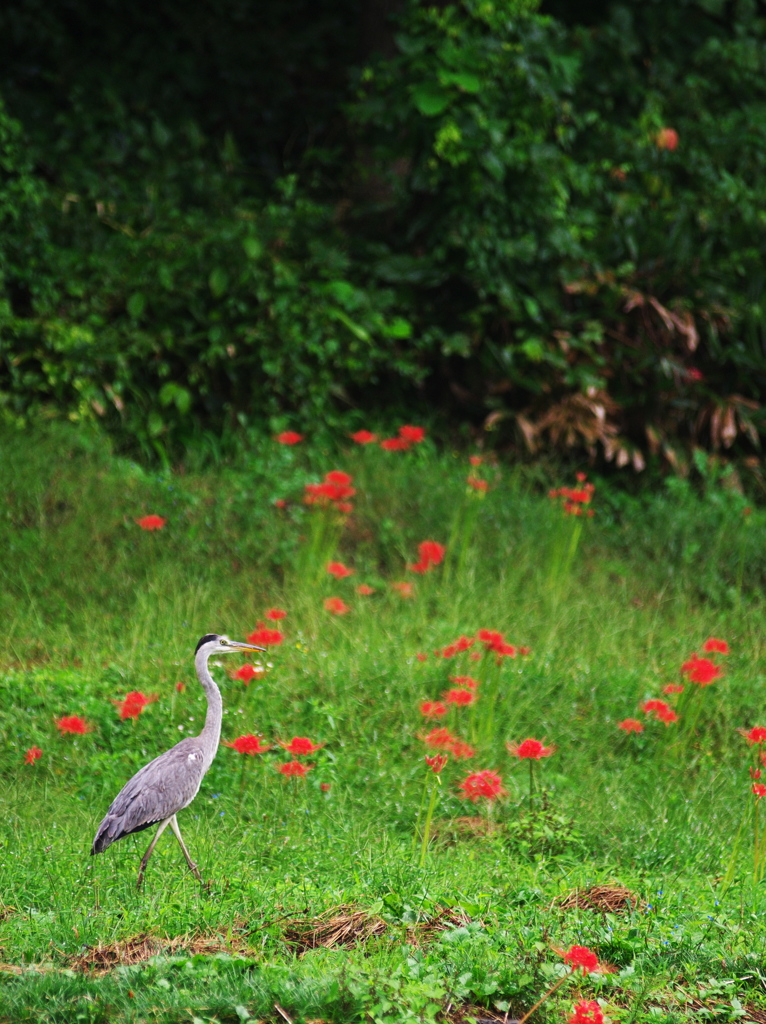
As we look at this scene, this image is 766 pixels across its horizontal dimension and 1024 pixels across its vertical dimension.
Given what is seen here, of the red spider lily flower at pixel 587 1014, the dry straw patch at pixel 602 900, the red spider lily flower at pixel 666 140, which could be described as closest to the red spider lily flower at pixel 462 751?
the dry straw patch at pixel 602 900

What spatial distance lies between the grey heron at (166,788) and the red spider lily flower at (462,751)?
1.04 meters

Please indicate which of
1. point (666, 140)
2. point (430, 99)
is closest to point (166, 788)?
point (430, 99)

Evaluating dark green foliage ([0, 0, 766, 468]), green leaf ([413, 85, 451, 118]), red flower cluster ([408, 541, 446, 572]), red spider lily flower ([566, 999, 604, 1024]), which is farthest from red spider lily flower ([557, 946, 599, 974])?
green leaf ([413, 85, 451, 118])

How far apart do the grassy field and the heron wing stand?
0.22 m

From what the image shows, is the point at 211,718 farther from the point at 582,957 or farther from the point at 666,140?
the point at 666,140

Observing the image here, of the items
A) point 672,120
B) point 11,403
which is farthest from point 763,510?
point 11,403

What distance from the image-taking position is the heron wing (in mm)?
2973

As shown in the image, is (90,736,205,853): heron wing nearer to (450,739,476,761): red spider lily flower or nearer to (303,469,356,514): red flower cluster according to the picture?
(450,739,476,761): red spider lily flower

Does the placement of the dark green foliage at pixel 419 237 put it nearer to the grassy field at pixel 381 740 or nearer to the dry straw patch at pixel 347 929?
the grassy field at pixel 381 740

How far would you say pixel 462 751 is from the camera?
392 cm

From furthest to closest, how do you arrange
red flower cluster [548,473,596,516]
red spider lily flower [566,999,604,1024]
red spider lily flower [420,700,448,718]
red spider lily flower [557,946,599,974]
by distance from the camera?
red flower cluster [548,473,596,516], red spider lily flower [420,700,448,718], red spider lily flower [557,946,599,974], red spider lily flower [566,999,604,1024]

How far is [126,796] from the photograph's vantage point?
3018mm

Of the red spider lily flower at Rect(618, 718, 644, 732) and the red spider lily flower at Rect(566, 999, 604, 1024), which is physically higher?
the red spider lily flower at Rect(566, 999, 604, 1024)

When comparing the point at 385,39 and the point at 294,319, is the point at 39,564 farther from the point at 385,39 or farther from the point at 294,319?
Answer: the point at 385,39
